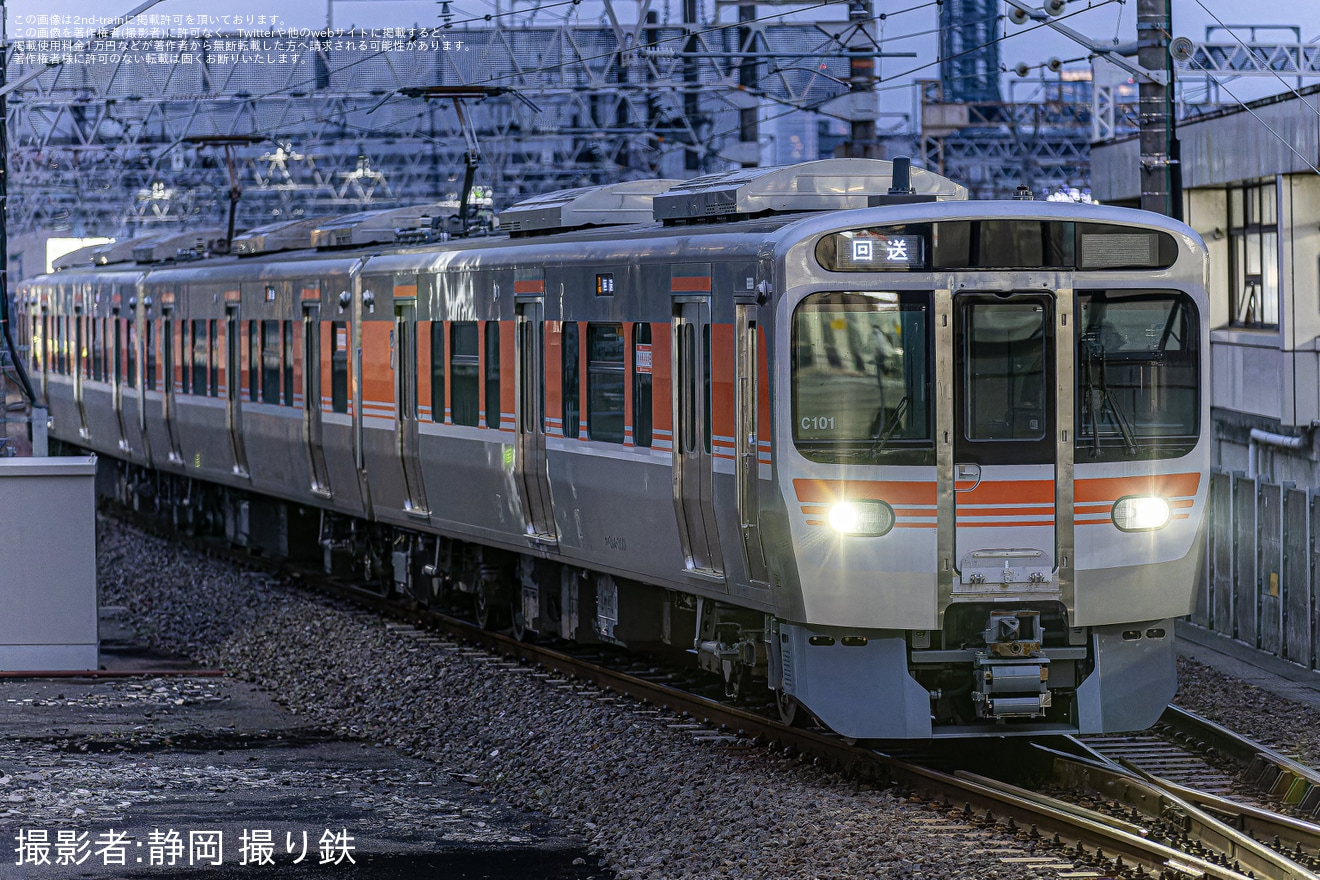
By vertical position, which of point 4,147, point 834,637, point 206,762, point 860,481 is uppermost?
point 4,147

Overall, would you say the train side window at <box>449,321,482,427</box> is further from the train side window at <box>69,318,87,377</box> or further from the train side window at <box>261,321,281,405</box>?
the train side window at <box>69,318,87,377</box>

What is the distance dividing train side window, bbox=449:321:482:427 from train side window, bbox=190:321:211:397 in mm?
7745

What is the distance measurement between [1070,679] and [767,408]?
2.03m

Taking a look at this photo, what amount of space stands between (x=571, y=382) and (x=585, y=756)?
2.67 meters

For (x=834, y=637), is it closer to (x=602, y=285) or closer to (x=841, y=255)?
(x=841, y=255)

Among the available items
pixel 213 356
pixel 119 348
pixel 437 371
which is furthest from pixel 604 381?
pixel 119 348

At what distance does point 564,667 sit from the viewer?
14.6 metres

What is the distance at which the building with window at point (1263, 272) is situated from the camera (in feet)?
70.7

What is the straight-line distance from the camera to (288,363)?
65.1ft

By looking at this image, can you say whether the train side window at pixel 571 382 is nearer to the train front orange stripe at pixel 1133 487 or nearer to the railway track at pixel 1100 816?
the railway track at pixel 1100 816

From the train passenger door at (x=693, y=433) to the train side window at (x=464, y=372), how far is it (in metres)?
3.57

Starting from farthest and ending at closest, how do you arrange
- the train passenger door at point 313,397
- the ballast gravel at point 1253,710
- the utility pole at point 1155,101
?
the train passenger door at point 313,397 → the utility pole at point 1155,101 → the ballast gravel at point 1253,710

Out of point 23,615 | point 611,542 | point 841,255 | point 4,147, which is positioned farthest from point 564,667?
point 4,147

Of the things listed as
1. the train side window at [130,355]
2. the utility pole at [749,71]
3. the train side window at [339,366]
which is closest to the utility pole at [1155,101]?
the train side window at [339,366]
